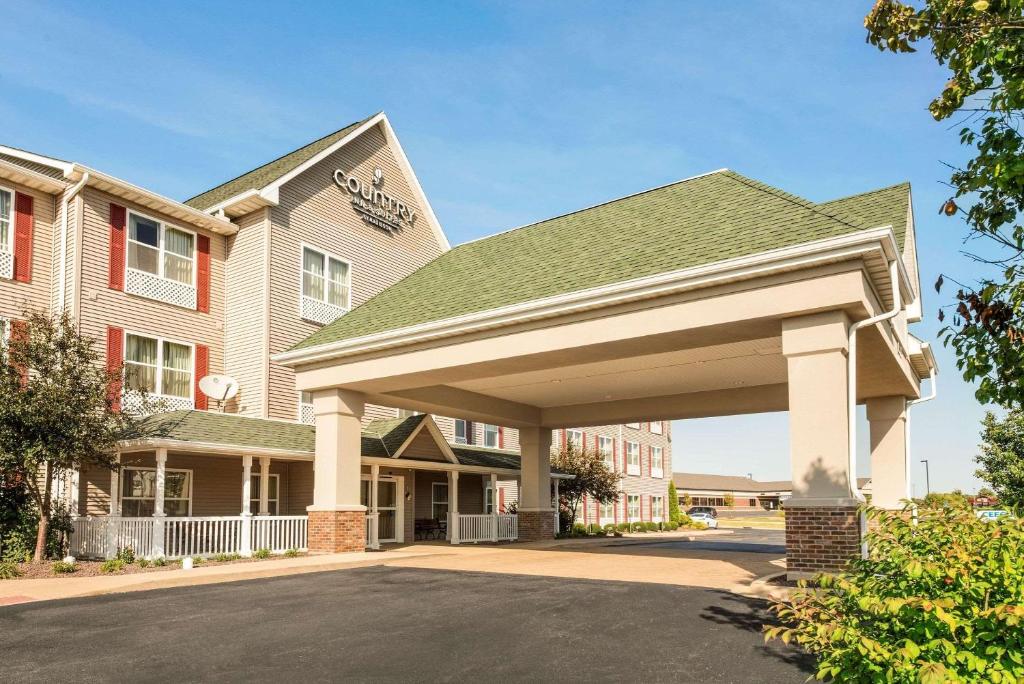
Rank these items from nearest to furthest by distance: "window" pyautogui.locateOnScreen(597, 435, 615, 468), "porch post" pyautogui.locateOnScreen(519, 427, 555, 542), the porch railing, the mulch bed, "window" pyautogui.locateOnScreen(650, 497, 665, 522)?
the mulch bed < the porch railing < "porch post" pyautogui.locateOnScreen(519, 427, 555, 542) < "window" pyautogui.locateOnScreen(597, 435, 615, 468) < "window" pyautogui.locateOnScreen(650, 497, 665, 522)

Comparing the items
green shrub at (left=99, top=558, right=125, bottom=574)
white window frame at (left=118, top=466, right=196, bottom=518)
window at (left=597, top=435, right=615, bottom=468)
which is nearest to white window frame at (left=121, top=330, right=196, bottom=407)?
white window frame at (left=118, top=466, right=196, bottom=518)

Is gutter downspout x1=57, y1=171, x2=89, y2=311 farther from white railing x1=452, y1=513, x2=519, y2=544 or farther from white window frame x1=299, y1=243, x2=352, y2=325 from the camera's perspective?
white railing x1=452, y1=513, x2=519, y2=544

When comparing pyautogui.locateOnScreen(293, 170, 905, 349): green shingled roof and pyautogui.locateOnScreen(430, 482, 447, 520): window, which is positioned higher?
pyautogui.locateOnScreen(293, 170, 905, 349): green shingled roof

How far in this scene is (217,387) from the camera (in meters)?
23.8

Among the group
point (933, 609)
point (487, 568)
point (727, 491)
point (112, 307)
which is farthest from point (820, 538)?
point (727, 491)

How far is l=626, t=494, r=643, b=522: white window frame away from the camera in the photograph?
49812mm

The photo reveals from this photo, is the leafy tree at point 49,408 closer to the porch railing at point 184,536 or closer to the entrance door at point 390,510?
the porch railing at point 184,536

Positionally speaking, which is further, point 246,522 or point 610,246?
point 246,522

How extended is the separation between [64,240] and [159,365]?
13.7ft

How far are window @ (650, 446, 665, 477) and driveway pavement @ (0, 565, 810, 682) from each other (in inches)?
1564

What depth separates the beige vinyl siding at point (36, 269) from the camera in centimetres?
2070

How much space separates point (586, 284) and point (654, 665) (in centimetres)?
944

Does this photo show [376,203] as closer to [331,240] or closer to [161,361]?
[331,240]

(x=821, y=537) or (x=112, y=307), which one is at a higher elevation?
(x=112, y=307)
